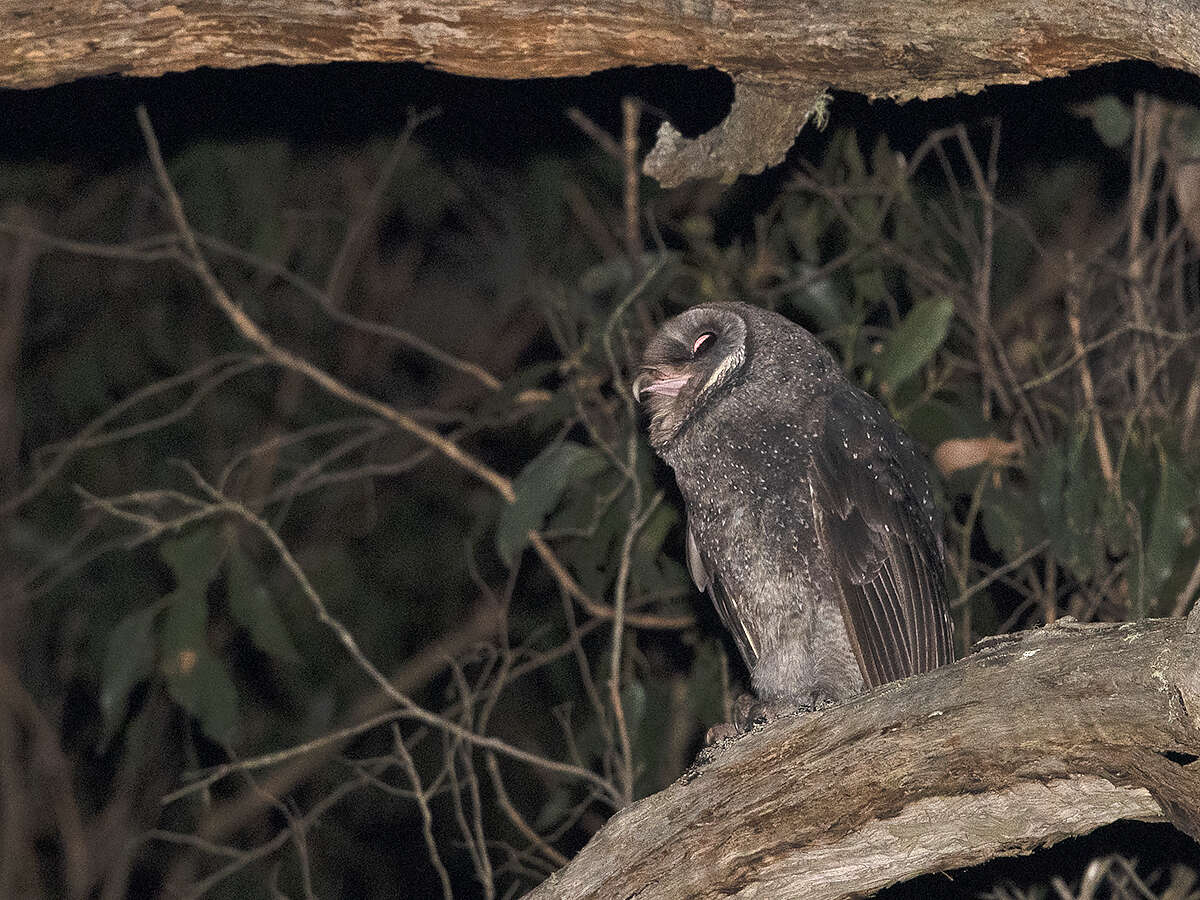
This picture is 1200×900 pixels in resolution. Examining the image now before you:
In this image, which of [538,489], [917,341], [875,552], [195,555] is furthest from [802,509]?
[195,555]

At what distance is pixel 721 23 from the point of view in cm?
253

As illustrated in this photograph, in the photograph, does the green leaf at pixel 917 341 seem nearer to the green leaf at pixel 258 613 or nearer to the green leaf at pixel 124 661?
the green leaf at pixel 258 613

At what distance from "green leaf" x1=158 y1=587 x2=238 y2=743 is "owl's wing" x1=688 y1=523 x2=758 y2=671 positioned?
130cm

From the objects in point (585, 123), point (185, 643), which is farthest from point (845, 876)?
point (585, 123)

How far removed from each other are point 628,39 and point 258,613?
1.99m

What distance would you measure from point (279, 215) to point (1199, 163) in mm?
3015

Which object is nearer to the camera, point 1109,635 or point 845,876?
point 1109,635

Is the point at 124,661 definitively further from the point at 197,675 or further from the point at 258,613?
the point at 258,613

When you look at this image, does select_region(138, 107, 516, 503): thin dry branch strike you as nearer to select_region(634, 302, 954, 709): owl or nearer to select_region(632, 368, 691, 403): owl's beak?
select_region(632, 368, 691, 403): owl's beak

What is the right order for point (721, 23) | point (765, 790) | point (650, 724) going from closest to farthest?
1. point (765, 790)
2. point (721, 23)
3. point (650, 724)

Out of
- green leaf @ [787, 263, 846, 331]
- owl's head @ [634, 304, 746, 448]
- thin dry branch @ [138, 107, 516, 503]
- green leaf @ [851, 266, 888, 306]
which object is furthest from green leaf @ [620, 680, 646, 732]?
green leaf @ [851, 266, 888, 306]

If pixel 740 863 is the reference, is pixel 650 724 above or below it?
below

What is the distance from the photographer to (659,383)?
3123 millimetres

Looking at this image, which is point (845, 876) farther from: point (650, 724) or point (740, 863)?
point (650, 724)
